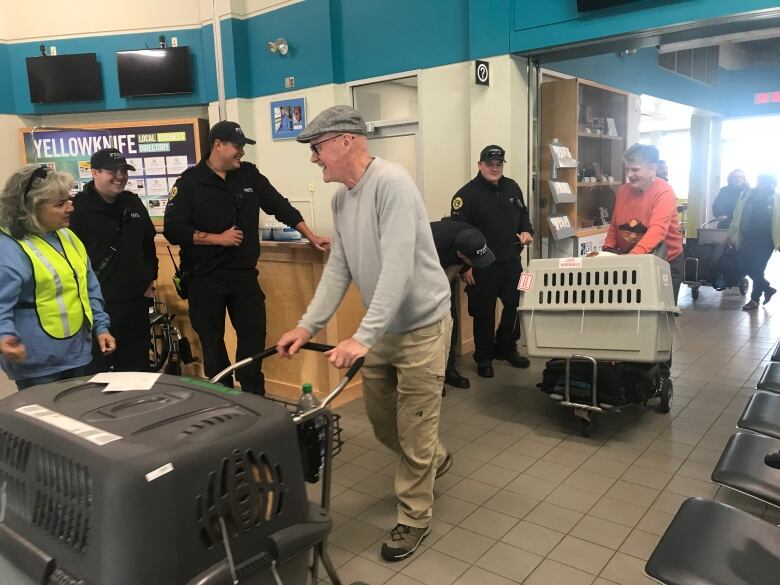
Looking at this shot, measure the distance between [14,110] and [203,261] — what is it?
5.45 meters

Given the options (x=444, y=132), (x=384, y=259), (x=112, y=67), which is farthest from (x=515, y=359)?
(x=112, y=67)

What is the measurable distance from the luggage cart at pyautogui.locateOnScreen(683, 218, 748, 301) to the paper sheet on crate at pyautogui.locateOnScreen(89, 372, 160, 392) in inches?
262

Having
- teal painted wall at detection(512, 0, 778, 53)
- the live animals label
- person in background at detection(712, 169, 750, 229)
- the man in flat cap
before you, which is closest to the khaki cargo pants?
the man in flat cap

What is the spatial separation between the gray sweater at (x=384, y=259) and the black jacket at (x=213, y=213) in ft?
3.84

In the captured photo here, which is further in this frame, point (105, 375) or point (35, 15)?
point (35, 15)

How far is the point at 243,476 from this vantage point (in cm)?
→ 135

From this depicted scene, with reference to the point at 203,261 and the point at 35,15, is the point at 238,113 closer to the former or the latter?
the point at 35,15

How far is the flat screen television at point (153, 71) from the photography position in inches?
272

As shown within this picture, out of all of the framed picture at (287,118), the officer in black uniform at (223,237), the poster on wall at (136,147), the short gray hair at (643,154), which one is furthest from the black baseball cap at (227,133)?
the poster on wall at (136,147)

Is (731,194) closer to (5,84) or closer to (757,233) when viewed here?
(757,233)

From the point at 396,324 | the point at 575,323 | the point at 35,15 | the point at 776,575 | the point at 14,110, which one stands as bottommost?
the point at 776,575

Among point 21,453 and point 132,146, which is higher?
point 132,146

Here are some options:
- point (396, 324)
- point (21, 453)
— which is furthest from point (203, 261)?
point (21, 453)

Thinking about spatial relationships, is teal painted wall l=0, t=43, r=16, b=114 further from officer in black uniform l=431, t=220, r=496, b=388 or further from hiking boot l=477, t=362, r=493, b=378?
hiking boot l=477, t=362, r=493, b=378
